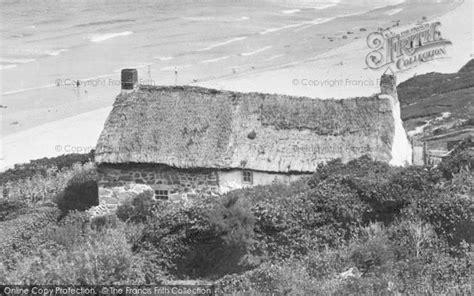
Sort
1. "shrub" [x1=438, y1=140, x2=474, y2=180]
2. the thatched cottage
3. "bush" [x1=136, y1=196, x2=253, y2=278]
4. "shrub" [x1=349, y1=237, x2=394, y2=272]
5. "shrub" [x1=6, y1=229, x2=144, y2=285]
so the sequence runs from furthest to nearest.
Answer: the thatched cottage, "shrub" [x1=438, y1=140, x2=474, y2=180], "bush" [x1=136, y1=196, x2=253, y2=278], "shrub" [x1=349, y1=237, x2=394, y2=272], "shrub" [x1=6, y1=229, x2=144, y2=285]

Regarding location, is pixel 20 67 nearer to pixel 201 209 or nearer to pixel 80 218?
pixel 80 218

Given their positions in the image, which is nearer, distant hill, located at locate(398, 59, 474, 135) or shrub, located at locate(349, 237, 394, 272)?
shrub, located at locate(349, 237, 394, 272)

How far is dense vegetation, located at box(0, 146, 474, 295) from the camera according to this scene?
13.1m

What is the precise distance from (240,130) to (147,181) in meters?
A: 2.91

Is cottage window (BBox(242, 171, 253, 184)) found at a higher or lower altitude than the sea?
Result: lower

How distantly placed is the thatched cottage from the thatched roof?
3cm

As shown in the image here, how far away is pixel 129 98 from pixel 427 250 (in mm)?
11842

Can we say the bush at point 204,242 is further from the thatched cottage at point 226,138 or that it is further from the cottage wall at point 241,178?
the thatched cottage at point 226,138

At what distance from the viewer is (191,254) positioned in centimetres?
1559

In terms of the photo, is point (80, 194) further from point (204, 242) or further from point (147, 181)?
point (204, 242)

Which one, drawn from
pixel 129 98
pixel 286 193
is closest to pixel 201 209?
pixel 286 193

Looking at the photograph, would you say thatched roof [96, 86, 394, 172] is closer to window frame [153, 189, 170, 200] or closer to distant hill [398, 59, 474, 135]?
window frame [153, 189, 170, 200]

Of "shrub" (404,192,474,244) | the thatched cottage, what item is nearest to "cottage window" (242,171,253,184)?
the thatched cottage

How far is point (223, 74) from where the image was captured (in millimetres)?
53531
